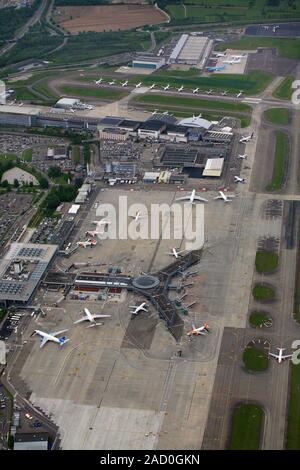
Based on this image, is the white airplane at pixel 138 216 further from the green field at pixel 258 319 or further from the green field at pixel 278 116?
the green field at pixel 278 116

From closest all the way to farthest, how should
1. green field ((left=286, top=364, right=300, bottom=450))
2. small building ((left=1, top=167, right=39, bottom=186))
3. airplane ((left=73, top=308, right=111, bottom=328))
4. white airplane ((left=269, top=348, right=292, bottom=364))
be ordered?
green field ((left=286, top=364, right=300, bottom=450)), white airplane ((left=269, top=348, right=292, bottom=364)), airplane ((left=73, top=308, right=111, bottom=328)), small building ((left=1, top=167, right=39, bottom=186))

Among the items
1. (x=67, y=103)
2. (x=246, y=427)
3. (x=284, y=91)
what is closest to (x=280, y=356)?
(x=246, y=427)

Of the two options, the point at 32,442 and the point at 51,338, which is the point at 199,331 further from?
the point at 32,442

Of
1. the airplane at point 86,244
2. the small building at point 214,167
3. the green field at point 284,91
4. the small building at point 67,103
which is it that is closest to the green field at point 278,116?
the green field at point 284,91

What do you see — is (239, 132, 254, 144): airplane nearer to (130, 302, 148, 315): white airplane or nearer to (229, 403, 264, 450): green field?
(130, 302, 148, 315): white airplane

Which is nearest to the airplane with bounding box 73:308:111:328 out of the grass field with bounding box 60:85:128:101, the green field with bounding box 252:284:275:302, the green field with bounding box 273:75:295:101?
the green field with bounding box 252:284:275:302
